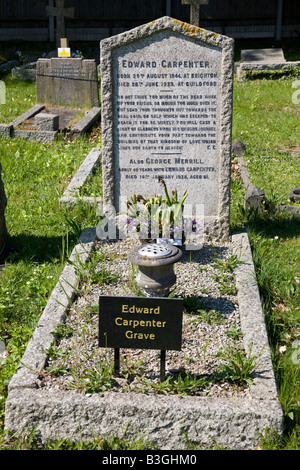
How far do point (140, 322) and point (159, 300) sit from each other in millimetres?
172

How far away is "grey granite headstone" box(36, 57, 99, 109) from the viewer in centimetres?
1016

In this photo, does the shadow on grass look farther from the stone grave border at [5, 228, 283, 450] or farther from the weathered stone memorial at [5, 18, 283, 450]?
the stone grave border at [5, 228, 283, 450]

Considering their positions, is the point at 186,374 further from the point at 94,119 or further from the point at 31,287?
the point at 94,119

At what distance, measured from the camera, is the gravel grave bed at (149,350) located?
3367mm

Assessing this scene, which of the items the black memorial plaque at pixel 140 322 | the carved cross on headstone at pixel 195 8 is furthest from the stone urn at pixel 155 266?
the carved cross on headstone at pixel 195 8

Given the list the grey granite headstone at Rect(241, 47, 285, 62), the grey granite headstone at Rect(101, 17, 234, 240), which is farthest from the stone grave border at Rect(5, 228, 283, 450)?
the grey granite headstone at Rect(241, 47, 285, 62)

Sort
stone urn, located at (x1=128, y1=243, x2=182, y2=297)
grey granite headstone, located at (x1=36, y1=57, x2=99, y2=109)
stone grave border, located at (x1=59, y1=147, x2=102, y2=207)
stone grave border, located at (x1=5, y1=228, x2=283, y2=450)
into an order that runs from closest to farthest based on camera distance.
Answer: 1. stone grave border, located at (x1=5, y1=228, x2=283, y2=450)
2. stone urn, located at (x1=128, y1=243, x2=182, y2=297)
3. stone grave border, located at (x1=59, y1=147, x2=102, y2=207)
4. grey granite headstone, located at (x1=36, y1=57, x2=99, y2=109)

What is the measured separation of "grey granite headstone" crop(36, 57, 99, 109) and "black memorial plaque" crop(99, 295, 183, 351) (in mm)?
7388

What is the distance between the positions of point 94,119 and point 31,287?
18.0 ft

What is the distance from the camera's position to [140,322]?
333cm

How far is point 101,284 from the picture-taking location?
4.45 m

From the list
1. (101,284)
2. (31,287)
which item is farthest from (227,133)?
(31,287)

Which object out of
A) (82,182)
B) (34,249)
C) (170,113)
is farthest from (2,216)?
(82,182)
